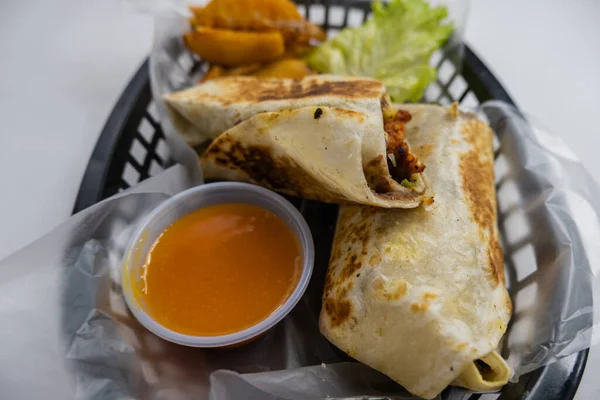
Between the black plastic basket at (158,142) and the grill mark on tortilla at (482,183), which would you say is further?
the grill mark on tortilla at (482,183)

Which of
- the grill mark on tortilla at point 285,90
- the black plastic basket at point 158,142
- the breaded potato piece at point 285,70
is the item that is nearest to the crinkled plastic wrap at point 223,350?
the black plastic basket at point 158,142

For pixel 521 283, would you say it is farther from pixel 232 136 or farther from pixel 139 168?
pixel 139 168

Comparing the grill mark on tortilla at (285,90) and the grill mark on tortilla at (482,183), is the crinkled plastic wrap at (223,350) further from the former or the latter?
the grill mark on tortilla at (285,90)

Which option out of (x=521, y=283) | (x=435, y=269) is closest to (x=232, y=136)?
(x=435, y=269)

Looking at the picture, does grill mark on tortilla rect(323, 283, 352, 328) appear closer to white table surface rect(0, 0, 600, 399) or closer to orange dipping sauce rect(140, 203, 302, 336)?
orange dipping sauce rect(140, 203, 302, 336)

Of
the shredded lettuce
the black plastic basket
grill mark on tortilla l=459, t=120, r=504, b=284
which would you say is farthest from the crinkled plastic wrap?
the shredded lettuce
